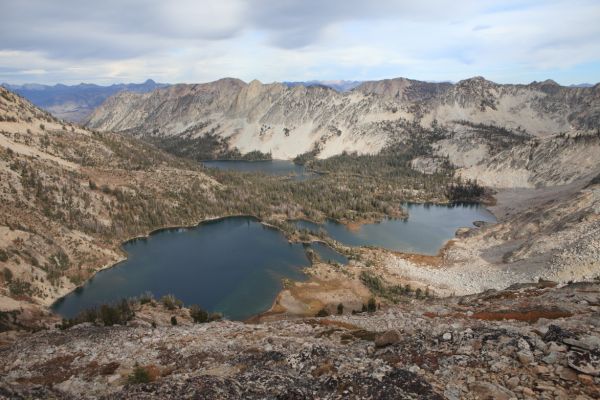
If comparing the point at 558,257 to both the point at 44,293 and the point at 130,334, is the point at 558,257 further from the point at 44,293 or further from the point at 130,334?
the point at 44,293

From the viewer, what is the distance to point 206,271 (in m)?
86.9

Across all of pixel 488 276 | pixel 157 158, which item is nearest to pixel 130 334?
pixel 488 276

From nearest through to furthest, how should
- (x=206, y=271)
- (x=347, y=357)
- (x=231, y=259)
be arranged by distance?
1. (x=347, y=357)
2. (x=206, y=271)
3. (x=231, y=259)

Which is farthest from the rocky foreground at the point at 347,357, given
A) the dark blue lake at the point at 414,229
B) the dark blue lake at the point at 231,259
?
the dark blue lake at the point at 414,229

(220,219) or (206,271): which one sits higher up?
(220,219)

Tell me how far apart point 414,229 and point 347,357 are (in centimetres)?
10824

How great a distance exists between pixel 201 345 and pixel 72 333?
13.9 metres

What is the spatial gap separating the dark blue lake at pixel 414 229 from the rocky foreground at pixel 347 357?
74051 mm

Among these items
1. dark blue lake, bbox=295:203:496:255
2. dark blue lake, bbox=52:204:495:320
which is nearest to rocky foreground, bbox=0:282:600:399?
dark blue lake, bbox=52:204:495:320

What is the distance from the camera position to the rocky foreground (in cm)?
1539

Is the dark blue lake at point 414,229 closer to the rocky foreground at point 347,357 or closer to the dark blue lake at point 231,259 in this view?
the dark blue lake at point 231,259

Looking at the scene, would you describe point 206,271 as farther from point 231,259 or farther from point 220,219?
point 220,219

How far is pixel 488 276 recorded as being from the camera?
2975 inches

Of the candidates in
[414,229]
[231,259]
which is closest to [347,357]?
[231,259]
